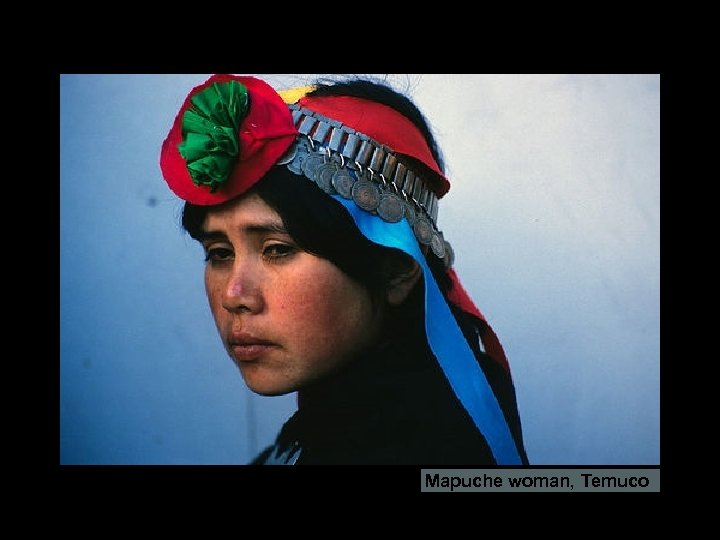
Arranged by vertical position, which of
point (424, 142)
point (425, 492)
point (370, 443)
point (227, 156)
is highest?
point (424, 142)

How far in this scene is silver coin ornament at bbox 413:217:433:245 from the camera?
64.1 inches

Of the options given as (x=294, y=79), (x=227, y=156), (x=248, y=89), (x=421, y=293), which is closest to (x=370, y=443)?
(x=421, y=293)

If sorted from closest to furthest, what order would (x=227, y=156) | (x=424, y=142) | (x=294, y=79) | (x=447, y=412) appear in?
1. (x=227, y=156)
2. (x=447, y=412)
3. (x=424, y=142)
4. (x=294, y=79)

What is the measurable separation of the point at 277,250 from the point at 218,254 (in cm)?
19

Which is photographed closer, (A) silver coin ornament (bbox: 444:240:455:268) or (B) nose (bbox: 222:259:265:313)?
(B) nose (bbox: 222:259:265:313)

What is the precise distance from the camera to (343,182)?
5.00 feet

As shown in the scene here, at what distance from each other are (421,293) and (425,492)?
535 millimetres

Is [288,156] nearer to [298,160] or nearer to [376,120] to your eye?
[298,160]

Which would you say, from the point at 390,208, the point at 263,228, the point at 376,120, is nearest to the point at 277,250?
the point at 263,228

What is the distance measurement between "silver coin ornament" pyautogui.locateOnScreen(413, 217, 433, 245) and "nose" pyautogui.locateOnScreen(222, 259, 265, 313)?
42cm

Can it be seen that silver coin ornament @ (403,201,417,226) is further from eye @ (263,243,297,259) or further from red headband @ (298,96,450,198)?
eye @ (263,243,297,259)

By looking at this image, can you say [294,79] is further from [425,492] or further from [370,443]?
[425,492]

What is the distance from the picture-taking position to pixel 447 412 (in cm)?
161

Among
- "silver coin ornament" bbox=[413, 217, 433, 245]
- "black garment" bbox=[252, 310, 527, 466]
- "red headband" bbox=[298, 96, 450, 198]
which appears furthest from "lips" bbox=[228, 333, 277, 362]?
"red headband" bbox=[298, 96, 450, 198]
